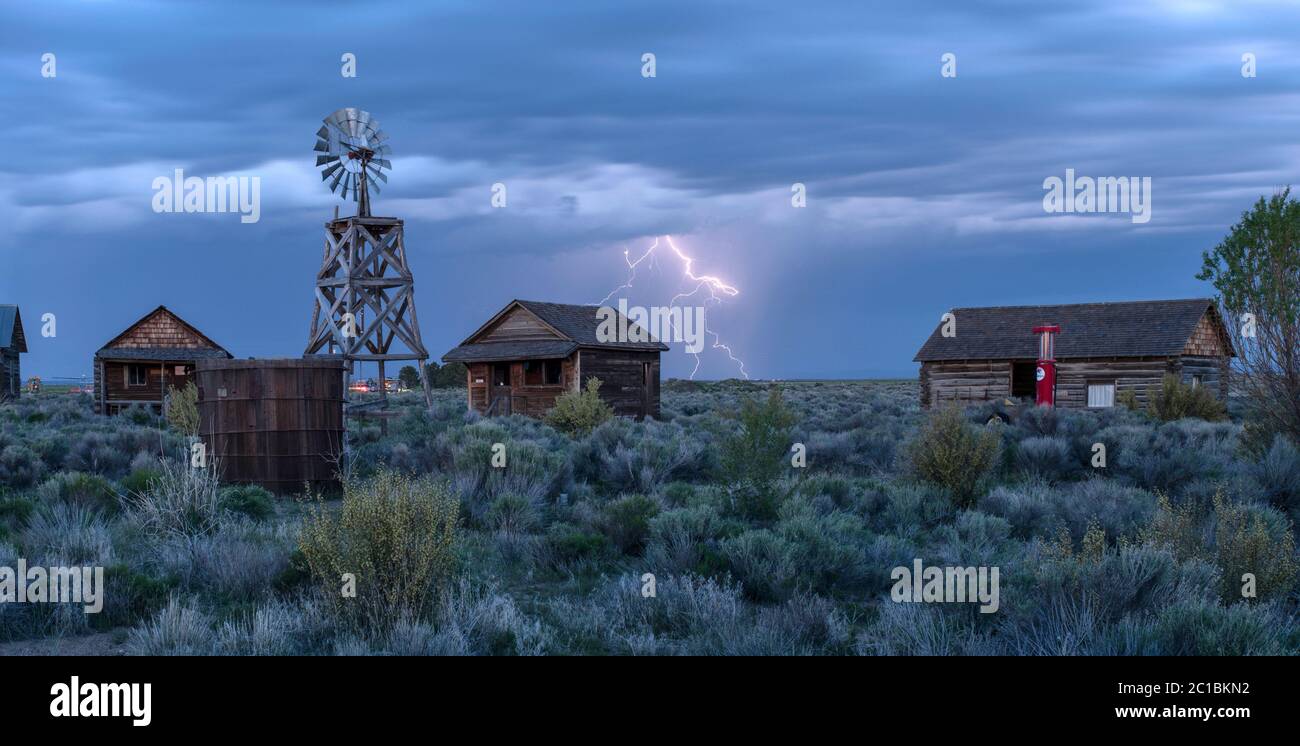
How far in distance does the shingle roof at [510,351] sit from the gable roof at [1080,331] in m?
13.7

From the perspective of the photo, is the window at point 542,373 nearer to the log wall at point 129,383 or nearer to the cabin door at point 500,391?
the cabin door at point 500,391

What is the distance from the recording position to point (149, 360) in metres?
37.9

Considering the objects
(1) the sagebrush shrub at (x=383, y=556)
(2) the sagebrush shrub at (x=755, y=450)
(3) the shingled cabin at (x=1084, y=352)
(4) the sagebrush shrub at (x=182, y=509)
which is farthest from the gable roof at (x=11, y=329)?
(1) the sagebrush shrub at (x=383, y=556)

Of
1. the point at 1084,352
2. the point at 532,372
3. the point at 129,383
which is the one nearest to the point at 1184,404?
the point at 1084,352

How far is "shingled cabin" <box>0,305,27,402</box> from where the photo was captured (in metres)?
43.4

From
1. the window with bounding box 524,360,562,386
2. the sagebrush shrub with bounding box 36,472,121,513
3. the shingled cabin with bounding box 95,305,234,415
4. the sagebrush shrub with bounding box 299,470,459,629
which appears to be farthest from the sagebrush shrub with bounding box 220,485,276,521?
the shingled cabin with bounding box 95,305,234,415

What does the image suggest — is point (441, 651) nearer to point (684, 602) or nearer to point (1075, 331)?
point (684, 602)

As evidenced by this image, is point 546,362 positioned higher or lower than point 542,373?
higher

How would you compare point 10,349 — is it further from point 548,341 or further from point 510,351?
point 548,341

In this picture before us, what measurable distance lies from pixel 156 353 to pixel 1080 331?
113ft

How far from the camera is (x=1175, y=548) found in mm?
7469

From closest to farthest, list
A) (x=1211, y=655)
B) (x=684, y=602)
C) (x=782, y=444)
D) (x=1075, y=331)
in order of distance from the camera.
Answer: (x=1211, y=655) → (x=684, y=602) → (x=782, y=444) → (x=1075, y=331)
